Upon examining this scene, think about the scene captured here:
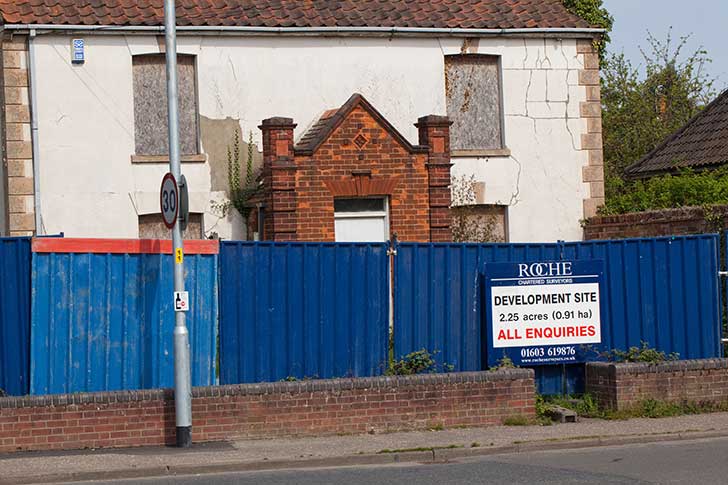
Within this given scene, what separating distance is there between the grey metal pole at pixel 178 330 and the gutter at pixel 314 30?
300 inches

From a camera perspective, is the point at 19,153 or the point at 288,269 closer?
the point at 288,269

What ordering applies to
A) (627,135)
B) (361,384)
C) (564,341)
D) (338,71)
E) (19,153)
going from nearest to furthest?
(361,384)
(564,341)
(19,153)
(338,71)
(627,135)

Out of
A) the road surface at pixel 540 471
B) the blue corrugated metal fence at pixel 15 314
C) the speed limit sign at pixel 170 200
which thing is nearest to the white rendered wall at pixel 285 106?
the blue corrugated metal fence at pixel 15 314

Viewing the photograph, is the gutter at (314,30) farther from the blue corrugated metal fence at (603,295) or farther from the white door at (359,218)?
the blue corrugated metal fence at (603,295)

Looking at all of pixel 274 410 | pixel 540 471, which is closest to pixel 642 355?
pixel 540 471

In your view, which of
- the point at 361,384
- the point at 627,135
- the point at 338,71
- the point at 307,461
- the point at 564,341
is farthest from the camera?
the point at 627,135

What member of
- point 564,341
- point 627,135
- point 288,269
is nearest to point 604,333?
point 564,341

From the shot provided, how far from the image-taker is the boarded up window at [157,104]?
2284 centimetres

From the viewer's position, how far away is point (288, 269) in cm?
1616

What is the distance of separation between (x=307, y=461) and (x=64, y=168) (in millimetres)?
10073

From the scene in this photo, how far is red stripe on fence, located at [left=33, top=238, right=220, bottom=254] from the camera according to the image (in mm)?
15172

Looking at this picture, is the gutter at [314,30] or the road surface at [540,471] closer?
the road surface at [540,471]

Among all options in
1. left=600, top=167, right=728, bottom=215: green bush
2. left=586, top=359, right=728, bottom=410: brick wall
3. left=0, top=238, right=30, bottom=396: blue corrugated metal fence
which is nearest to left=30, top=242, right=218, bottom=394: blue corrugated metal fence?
left=0, top=238, right=30, bottom=396: blue corrugated metal fence

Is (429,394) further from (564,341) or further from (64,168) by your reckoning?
(64,168)
